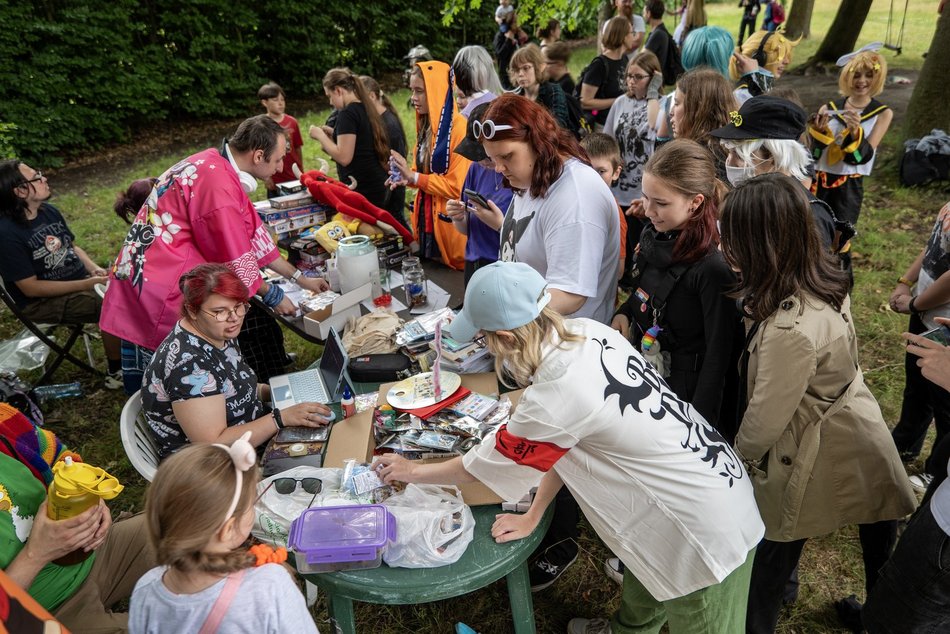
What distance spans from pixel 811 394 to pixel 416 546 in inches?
55.1

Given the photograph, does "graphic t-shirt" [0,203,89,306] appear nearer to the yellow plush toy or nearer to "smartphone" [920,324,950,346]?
the yellow plush toy

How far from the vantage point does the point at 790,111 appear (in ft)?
8.95

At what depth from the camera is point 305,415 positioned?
2.48 m

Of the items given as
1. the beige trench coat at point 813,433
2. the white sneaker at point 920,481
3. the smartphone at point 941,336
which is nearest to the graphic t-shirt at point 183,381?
the beige trench coat at point 813,433

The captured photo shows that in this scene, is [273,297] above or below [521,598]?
above

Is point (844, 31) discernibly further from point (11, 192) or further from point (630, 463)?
point (11, 192)

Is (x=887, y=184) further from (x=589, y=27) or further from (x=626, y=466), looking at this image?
(x=589, y=27)

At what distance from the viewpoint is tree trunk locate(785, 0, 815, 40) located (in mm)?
13312

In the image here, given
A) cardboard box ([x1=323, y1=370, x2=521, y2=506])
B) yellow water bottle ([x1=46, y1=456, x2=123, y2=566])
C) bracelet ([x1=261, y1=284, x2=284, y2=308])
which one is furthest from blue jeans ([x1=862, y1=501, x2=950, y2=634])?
bracelet ([x1=261, y1=284, x2=284, y2=308])

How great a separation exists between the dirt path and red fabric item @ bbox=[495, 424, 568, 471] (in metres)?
9.14

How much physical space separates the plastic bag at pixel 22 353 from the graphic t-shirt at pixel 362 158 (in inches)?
106

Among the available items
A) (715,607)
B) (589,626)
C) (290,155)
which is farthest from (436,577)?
(290,155)

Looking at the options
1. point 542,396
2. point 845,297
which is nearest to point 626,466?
point 542,396

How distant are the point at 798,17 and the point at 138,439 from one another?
15872 millimetres
